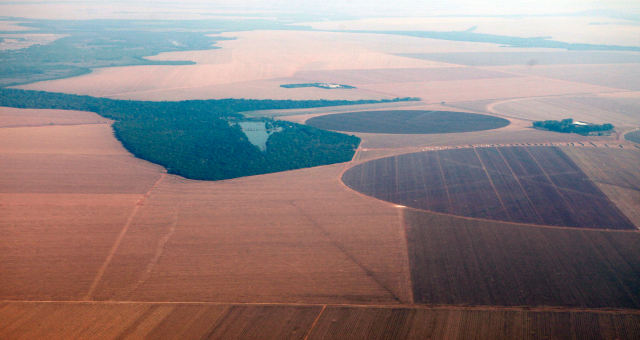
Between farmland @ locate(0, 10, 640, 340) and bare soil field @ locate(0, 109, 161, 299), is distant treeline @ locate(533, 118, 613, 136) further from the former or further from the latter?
bare soil field @ locate(0, 109, 161, 299)

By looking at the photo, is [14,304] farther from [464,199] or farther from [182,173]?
[464,199]

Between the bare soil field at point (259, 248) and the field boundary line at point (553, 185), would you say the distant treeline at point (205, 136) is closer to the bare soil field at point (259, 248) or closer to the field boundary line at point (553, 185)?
the bare soil field at point (259, 248)

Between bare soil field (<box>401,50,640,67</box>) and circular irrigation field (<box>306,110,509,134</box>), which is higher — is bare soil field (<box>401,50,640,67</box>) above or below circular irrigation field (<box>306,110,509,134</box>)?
above

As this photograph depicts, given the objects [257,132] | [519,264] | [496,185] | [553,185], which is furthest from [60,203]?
[553,185]

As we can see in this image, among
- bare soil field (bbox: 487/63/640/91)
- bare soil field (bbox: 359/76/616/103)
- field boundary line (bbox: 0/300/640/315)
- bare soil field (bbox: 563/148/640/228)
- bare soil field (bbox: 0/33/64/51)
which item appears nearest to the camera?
field boundary line (bbox: 0/300/640/315)

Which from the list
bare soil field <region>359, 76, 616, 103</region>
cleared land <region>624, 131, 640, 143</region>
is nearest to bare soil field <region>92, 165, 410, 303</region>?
cleared land <region>624, 131, 640, 143</region>

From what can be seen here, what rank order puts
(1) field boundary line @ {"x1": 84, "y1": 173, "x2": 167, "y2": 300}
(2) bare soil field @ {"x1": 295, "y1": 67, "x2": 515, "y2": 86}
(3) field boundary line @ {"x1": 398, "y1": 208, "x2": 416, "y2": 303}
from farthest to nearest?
(2) bare soil field @ {"x1": 295, "y1": 67, "x2": 515, "y2": 86} → (1) field boundary line @ {"x1": 84, "y1": 173, "x2": 167, "y2": 300} → (3) field boundary line @ {"x1": 398, "y1": 208, "x2": 416, "y2": 303}

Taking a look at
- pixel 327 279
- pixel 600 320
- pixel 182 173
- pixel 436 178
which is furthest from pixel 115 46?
pixel 600 320

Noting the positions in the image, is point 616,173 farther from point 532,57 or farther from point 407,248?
point 532,57
